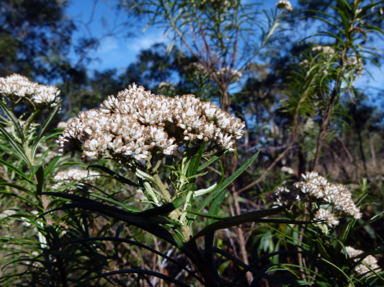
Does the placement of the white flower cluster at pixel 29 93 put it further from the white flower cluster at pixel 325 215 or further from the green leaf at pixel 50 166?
the white flower cluster at pixel 325 215

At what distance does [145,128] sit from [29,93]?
0.81m

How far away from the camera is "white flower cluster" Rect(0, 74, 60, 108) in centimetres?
109

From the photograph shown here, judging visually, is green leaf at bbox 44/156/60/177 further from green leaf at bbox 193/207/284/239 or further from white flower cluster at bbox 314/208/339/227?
white flower cluster at bbox 314/208/339/227

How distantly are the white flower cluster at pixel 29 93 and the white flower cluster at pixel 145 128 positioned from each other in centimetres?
46

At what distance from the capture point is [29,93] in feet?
3.63

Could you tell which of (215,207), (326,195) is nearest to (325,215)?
(326,195)

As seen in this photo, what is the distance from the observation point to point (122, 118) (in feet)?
2.23

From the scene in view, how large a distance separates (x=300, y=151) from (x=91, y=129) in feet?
10.3

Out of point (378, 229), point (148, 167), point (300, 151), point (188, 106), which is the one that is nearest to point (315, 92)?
point (300, 151)

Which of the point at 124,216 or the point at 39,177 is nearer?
→ the point at 124,216

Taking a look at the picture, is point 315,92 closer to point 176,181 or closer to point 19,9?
point 176,181

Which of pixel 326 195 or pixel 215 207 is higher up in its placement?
pixel 215 207

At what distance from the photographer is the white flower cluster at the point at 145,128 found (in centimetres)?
65

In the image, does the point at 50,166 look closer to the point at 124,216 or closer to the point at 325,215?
the point at 124,216
